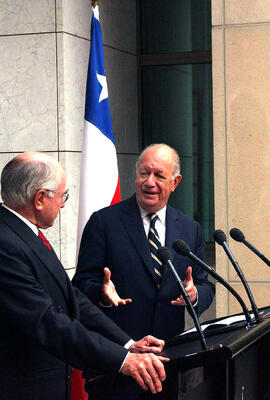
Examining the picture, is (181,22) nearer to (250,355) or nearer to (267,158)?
(267,158)

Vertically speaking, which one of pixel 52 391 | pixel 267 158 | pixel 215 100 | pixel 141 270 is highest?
pixel 215 100

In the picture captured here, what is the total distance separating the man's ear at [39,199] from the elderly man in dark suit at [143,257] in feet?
3.07

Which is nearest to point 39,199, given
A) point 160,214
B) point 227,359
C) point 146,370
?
point 146,370

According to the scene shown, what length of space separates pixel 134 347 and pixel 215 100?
131 inches

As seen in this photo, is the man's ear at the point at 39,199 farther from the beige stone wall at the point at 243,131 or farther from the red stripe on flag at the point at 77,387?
the beige stone wall at the point at 243,131

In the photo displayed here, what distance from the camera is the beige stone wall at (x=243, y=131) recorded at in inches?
241

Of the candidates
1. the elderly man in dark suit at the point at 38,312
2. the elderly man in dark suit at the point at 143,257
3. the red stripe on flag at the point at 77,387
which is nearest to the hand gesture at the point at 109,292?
the elderly man in dark suit at the point at 143,257

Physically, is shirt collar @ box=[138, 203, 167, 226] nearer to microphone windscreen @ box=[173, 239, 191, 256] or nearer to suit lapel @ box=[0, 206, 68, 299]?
microphone windscreen @ box=[173, 239, 191, 256]

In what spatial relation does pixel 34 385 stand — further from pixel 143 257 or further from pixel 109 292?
pixel 143 257

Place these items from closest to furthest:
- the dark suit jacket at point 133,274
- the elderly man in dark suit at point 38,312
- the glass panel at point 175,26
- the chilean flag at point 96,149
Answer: the elderly man in dark suit at point 38,312, the dark suit jacket at point 133,274, the chilean flag at point 96,149, the glass panel at point 175,26

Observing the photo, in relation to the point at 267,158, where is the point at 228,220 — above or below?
below

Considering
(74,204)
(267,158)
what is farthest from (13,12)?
(267,158)

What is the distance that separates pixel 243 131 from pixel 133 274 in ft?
7.76

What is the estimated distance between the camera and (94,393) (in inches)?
121
